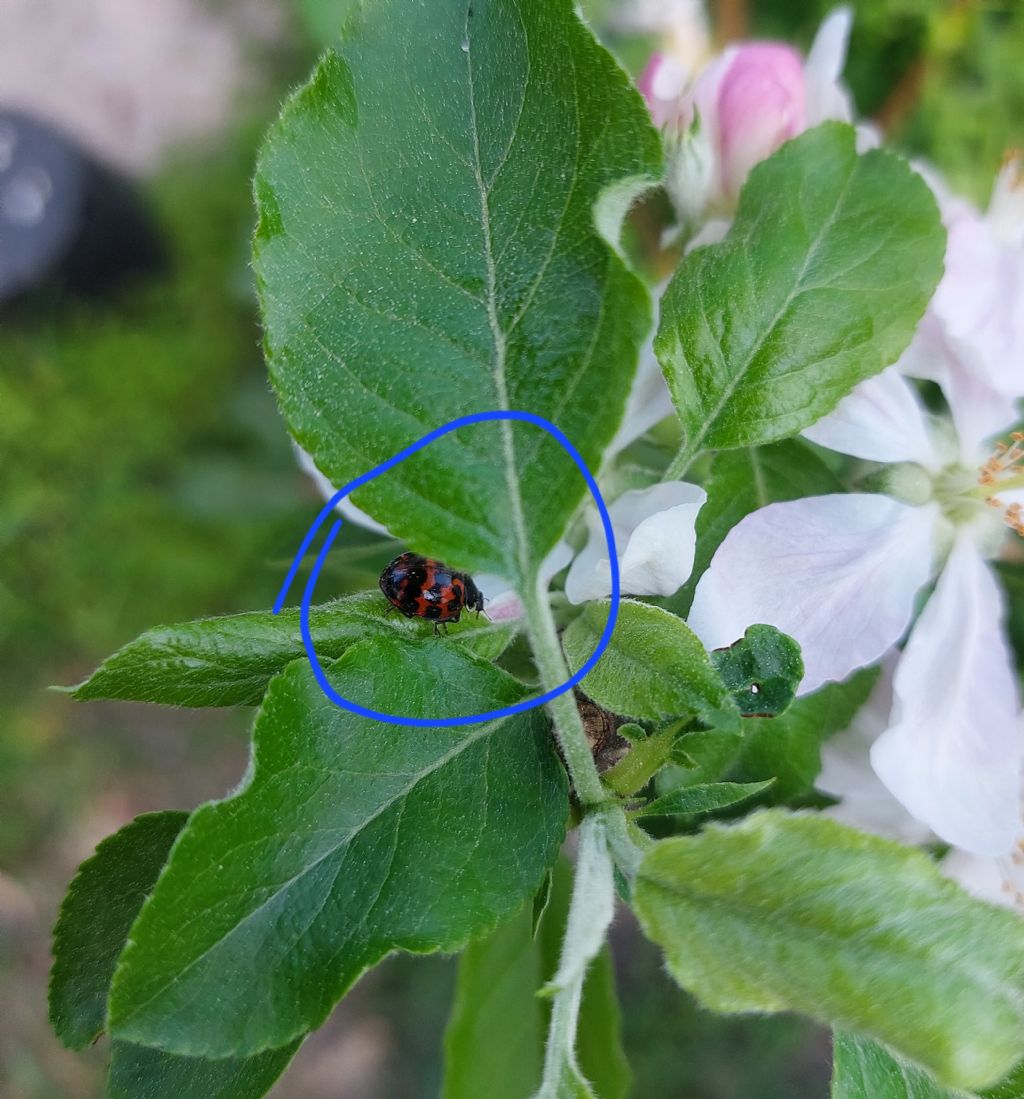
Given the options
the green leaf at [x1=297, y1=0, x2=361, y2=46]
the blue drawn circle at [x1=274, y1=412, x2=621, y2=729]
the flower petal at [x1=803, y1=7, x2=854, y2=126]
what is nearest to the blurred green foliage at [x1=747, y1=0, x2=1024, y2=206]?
the green leaf at [x1=297, y1=0, x2=361, y2=46]

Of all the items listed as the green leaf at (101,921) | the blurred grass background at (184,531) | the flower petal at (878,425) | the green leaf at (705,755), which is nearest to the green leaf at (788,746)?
the green leaf at (705,755)

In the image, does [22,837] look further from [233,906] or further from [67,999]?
[233,906]

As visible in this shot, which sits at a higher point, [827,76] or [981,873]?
[827,76]

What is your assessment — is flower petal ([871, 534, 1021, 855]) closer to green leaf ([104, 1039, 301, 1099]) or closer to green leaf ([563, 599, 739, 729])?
green leaf ([563, 599, 739, 729])

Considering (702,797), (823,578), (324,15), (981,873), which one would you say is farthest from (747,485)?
(324,15)

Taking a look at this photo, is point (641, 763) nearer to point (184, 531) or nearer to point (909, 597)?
point (909, 597)

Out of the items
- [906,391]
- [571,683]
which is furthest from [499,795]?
[906,391]
